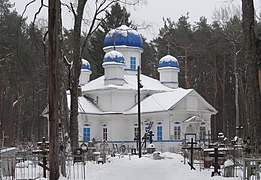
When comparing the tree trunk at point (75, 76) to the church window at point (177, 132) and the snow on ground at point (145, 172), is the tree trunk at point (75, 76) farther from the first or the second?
the church window at point (177, 132)

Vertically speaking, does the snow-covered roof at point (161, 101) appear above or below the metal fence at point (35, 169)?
above

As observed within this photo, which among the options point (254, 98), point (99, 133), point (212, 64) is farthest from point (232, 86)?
point (254, 98)

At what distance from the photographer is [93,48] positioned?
5756 centimetres

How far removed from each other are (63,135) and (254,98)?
8577 mm

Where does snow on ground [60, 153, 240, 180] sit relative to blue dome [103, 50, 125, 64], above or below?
below

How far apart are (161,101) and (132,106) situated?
351cm

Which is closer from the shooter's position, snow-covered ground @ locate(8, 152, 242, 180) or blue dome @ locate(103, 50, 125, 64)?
snow-covered ground @ locate(8, 152, 242, 180)

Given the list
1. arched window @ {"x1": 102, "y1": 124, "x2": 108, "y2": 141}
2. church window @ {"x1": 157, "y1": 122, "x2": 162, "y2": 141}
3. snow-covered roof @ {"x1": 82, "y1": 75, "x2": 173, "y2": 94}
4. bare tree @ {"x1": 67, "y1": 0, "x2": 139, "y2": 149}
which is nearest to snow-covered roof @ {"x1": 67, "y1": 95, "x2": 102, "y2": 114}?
snow-covered roof @ {"x1": 82, "y1": 75, "x2": 173, "y2": 94}

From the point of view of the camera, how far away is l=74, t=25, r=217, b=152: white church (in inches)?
1624

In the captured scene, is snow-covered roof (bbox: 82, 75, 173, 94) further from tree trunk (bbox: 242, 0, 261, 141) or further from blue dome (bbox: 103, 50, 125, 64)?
tree trunk (bbox: 242, 0, 261, 141)

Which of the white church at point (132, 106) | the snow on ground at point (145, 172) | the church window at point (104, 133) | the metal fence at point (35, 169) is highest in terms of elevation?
the white church at point (132, 106)

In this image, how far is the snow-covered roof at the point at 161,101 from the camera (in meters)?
41.3

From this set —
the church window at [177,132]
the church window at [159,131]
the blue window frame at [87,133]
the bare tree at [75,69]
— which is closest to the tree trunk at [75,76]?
the bare tree at [75,69]

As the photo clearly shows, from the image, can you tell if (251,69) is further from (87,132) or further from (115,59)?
(115,59)
